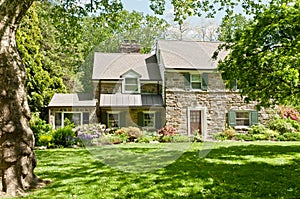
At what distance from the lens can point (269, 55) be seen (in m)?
12.2

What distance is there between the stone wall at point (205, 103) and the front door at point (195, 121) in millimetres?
430

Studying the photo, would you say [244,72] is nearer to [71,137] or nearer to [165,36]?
[71,137]

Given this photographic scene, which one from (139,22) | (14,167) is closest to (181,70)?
(139,22)

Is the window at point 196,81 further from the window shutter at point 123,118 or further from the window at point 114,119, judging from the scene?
the window at point 114,119

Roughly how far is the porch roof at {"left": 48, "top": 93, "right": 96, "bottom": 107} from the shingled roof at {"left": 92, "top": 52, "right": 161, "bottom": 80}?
1.72 m

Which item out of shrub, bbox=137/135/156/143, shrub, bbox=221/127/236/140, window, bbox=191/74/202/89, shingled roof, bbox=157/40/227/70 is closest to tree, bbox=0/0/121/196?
shrub, bbox=137/135/156/143

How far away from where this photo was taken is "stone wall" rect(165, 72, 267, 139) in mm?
20312

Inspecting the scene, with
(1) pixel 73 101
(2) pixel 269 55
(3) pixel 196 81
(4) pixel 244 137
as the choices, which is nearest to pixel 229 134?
(4) pixel 244 137

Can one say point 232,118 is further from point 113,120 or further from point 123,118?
point 113,120

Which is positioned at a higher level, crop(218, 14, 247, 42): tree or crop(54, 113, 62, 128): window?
crop(218, 14, 247, 42): tree

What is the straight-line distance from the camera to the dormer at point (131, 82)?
2105 centimetres

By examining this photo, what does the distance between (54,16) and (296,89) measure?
10.3m

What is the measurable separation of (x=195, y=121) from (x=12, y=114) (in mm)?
16085

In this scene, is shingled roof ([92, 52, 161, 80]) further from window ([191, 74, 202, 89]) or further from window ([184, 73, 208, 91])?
window ([191, 74, 202, 89])
